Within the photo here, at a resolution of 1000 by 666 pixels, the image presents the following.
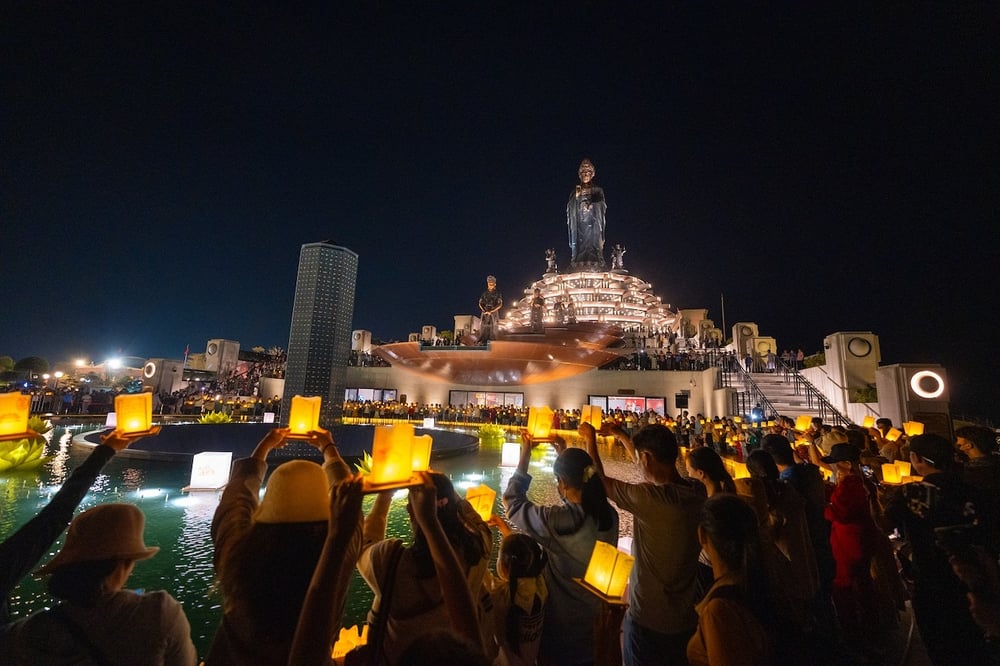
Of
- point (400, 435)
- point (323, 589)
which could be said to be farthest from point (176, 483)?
point (323, 589)

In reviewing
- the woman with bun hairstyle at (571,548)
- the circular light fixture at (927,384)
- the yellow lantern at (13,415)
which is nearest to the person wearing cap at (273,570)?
the woman with bun hairstyle at (571,548)

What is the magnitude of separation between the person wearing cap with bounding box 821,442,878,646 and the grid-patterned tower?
40.0 ft

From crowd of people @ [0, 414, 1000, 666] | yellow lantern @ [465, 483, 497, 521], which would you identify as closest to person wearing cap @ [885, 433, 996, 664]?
crowd of people @ [0, 414, 1000, 666]

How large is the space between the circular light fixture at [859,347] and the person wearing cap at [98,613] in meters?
19.5

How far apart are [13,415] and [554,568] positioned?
3511 mm

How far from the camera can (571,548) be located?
2223 millimetres

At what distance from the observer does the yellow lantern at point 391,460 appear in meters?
1.77

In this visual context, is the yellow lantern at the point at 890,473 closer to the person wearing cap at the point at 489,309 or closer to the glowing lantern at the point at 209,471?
the glowing lantern at the point at 209,471

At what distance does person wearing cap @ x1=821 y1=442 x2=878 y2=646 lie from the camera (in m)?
3.28

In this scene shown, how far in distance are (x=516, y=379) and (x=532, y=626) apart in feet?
67.8

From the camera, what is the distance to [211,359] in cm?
3934

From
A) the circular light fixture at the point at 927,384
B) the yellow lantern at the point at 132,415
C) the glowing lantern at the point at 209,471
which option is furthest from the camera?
the circular light fixture at the point at 927,384

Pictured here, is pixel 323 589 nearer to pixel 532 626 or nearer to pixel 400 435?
pixel 400 435

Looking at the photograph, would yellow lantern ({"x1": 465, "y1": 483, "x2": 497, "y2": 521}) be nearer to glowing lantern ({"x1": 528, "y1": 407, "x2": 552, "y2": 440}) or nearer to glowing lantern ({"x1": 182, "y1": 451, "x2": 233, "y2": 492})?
glowing lantern ({"x1": 528, "y1": 407, "x2": 552, "y2": 440})
